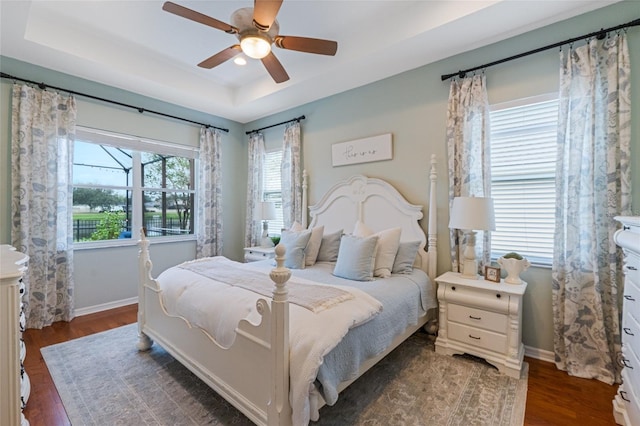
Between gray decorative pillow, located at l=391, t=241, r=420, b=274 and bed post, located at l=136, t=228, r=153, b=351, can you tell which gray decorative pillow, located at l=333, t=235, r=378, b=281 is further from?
bed post, located at l=136, t=228, r=153, b=351

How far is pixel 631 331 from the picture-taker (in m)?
1.60

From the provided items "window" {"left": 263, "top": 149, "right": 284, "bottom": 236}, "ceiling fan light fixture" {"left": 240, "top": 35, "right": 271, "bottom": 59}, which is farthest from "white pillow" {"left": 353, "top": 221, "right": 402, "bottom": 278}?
"window" {"left": 263, "top": 149, "right": 284, "bottom": 236}

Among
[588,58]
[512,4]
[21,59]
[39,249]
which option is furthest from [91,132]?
[588,58]

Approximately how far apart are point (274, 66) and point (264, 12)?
67 centimetres

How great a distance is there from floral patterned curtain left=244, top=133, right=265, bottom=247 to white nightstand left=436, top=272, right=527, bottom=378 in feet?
10.5

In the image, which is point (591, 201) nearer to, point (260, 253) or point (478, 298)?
point (478, 298)

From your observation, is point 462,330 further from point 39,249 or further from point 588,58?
point 39,249

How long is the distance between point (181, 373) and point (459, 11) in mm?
3639

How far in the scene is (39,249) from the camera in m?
3.06

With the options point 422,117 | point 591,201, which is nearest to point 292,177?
point 422,117

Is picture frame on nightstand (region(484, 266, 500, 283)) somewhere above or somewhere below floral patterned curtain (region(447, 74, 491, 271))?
below

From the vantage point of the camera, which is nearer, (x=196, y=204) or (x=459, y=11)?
(x=459, y=11)

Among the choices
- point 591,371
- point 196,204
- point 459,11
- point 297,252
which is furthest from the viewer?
A: point 196,204

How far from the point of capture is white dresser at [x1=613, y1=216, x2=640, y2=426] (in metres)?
1.49
